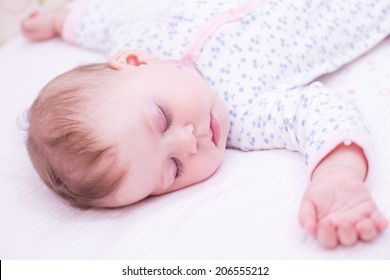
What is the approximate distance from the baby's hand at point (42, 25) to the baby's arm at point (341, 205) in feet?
3.53

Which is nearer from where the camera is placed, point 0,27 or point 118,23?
point 118,23

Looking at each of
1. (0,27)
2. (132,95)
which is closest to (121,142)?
(132,95)

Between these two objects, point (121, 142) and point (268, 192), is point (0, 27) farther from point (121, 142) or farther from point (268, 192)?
point (268, 192)

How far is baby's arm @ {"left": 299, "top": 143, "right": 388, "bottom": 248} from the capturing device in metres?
0.73

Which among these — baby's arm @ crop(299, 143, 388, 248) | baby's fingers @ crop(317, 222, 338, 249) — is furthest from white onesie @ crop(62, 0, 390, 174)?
baby's fingers @ crop(317, 222, 338, 249)

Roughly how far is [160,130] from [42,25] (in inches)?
33.6

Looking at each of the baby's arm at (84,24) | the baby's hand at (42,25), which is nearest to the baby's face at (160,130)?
the baby's arm at (84,24)

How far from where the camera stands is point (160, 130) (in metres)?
0.93

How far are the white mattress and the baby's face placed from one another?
1.4 inches

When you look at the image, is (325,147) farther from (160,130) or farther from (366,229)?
(160,130)

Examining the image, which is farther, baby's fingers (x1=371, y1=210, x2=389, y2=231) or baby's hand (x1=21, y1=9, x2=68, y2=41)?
baby's hand (x1=21, y1=9, x2=68, y2=41)

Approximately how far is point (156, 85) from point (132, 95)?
0.06 meters

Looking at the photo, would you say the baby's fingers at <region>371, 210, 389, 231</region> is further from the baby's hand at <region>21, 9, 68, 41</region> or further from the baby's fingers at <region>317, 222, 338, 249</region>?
the baby's hand at <region>21, 9, 68, 41</region>

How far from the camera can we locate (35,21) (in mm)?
1590
